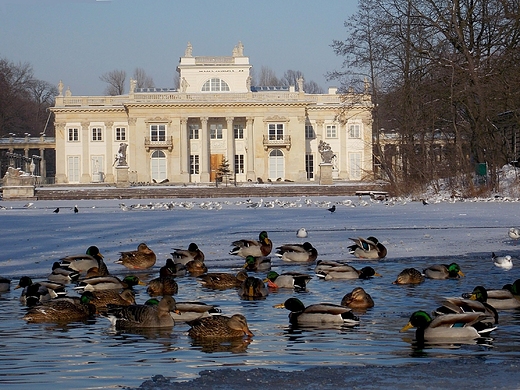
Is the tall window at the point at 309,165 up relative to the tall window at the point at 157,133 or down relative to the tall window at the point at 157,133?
down

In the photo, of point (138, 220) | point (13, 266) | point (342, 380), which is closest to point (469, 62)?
point (138, 220)

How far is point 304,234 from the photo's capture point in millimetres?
17594

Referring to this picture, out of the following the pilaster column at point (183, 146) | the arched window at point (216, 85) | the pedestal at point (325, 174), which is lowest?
the pedestal at point (325, 174)

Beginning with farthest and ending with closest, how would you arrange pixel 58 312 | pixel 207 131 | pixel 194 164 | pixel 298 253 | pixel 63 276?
pixel 194 164 < pixel 207 131 < pixel 298 253 < pixel 63 276 < pixel 58 312

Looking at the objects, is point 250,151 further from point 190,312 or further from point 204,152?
point 190,312

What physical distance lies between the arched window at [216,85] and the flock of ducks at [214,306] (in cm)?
6680

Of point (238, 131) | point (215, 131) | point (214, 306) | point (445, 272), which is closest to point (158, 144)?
point (215, 131)

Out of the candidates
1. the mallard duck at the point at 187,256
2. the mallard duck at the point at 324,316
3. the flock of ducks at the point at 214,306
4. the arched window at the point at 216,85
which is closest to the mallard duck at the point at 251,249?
the flock of ducks at the point at 214,306

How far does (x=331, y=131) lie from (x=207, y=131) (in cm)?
1066

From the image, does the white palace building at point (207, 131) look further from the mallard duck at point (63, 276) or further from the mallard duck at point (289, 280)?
the mallard duck at point (289, 280)

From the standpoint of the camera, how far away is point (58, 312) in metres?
9.09

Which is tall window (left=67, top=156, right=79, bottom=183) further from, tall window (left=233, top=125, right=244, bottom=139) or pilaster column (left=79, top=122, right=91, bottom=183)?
tall window (left=233, top=125, right=244, bottom=139)

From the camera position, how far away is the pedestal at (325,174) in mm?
58250

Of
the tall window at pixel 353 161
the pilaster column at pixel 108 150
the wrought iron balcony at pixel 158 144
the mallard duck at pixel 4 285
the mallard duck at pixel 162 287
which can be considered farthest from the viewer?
the pilaster column at pixel 108 150
